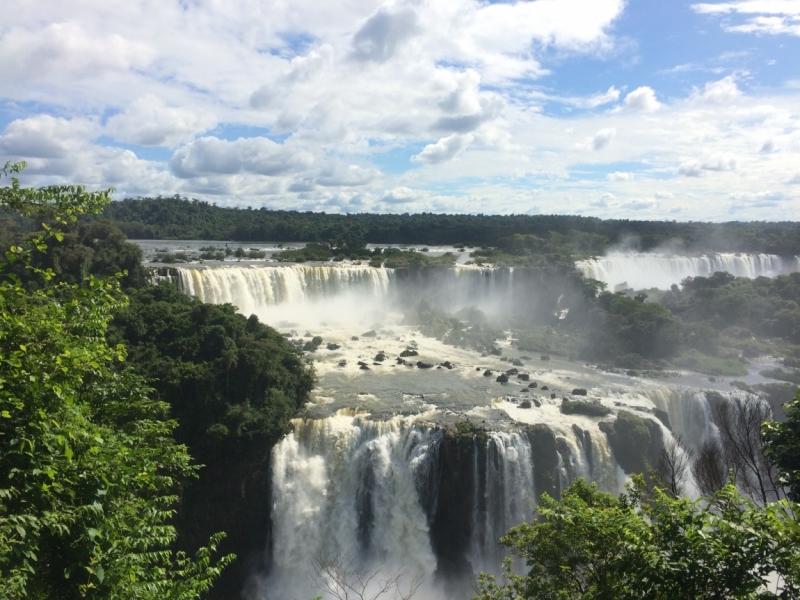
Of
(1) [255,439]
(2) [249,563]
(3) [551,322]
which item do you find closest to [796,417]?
(1) [255,439]

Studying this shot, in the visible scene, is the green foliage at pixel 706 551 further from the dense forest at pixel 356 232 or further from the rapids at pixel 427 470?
the dense forest at pixel 356 232

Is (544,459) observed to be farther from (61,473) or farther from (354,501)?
(61,473)

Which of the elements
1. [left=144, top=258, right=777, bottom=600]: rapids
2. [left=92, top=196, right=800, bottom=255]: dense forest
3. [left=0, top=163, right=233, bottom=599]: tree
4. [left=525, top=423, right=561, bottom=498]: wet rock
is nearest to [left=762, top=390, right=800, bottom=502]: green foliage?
[left=0, top=163, right=233, bottom=599]: tree

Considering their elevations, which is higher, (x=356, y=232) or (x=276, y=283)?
(x=356, y=232)

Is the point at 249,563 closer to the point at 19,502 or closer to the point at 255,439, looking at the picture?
the point at 255,439

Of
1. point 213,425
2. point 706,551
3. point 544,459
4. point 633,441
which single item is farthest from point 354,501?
point 706,551

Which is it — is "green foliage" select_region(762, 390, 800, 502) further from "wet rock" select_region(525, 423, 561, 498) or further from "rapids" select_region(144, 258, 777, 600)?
"wet rock" select_region(525, 423, 561, 498)

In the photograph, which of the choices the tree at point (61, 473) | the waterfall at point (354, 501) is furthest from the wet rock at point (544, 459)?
the tree at point (61, 473)
